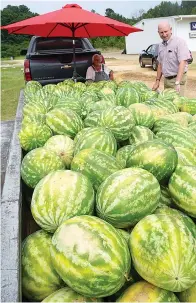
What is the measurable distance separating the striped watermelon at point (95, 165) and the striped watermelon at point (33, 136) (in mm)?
759

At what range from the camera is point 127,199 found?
177 cm

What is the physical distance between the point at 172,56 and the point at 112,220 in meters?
5.45

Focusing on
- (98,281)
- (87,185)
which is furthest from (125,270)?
(87,185)

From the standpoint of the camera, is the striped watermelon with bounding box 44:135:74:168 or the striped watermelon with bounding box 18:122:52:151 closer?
the striped watermelon with bounding box 44:135:74:168

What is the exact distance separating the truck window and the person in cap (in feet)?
10.3

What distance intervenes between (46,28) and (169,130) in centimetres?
567

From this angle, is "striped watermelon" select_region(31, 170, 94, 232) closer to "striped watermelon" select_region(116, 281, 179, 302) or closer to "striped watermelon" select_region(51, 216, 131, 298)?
"striped watermelon" select_region(51, 216, 131, 298)

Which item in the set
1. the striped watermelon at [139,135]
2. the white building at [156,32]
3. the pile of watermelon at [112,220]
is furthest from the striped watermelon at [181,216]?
the white building at [156,32]

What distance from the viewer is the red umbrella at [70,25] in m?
6.35

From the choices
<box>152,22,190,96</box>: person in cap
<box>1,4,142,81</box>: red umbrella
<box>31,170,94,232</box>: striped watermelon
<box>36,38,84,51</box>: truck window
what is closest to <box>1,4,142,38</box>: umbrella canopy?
<box>1,4,142,81</box>: red umbrella

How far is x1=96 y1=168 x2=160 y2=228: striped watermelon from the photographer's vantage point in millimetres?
1754

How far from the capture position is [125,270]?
58.8 inches

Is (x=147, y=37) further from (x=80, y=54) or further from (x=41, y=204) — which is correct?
(x=41, y=204)

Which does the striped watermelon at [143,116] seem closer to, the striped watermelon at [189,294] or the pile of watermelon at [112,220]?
the pile of watermelon at [112,220]
